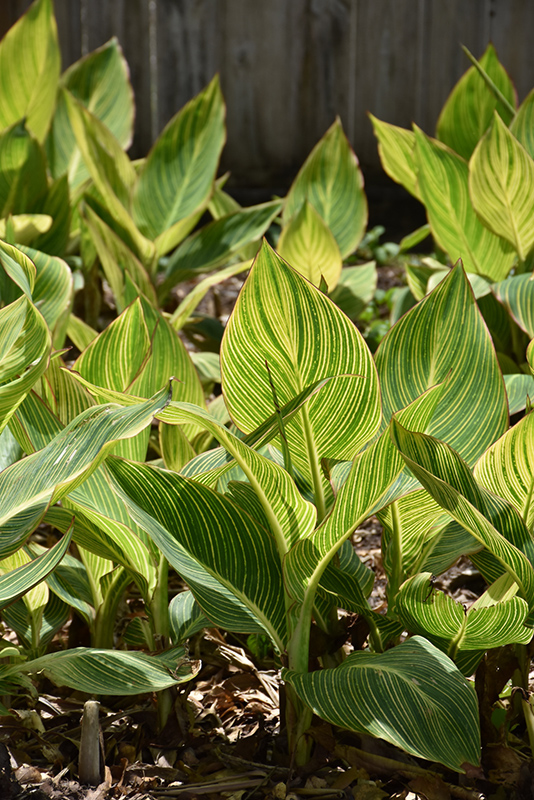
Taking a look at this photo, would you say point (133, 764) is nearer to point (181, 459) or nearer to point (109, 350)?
point (181, 459)

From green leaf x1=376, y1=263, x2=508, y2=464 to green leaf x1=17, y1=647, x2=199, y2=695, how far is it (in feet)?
1.39

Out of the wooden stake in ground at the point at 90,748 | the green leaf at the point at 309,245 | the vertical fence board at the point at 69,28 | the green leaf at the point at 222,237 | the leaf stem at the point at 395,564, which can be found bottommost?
the wooden stake in ground at the point at 90,748

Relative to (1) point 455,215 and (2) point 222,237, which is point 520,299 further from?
(2) point 222,237

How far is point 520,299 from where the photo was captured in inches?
56.6

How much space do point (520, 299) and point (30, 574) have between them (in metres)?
1.04

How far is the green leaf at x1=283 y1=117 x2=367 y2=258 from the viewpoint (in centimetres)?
188

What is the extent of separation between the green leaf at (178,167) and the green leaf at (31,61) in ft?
1.12

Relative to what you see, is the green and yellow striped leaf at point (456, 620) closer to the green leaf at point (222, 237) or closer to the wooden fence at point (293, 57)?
the green leaf at point (222, 237)

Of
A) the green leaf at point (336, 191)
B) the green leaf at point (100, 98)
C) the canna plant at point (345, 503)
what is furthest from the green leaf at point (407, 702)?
the green leaf at point (100, 98)

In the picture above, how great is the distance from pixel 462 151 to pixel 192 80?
6.55ft

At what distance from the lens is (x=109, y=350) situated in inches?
45.1

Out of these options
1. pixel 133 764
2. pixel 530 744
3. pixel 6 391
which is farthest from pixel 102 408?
pixel 530 744

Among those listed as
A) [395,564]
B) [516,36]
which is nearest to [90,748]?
[395,564]

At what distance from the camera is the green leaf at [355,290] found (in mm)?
1801
